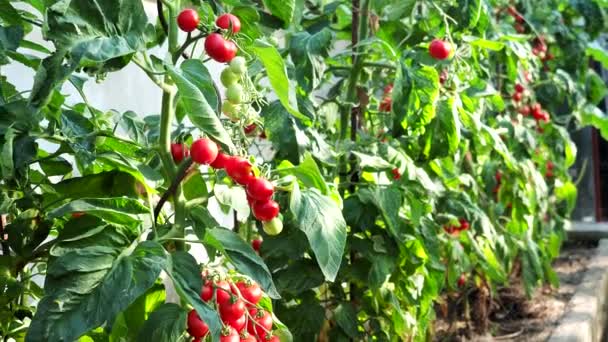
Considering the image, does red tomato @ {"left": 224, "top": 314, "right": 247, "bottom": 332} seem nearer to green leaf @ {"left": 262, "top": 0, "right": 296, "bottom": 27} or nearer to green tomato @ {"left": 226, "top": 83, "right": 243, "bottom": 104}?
green tomato @ {"left": 226, "top": 83, "right": 243, "bottom": 104}

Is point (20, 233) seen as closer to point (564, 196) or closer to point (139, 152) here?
point (139, 152)

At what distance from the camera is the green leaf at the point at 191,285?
1050mm

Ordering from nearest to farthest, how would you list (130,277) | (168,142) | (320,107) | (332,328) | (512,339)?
1. (130,277)
2. (168,142)
3. (332,328)
4. (320,107)
5. (512,339)

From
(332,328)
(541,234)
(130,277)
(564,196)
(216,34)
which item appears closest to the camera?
(130,277)

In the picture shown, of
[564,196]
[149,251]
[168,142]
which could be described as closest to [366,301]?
[168,142]

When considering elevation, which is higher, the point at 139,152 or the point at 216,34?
the point at 216,34

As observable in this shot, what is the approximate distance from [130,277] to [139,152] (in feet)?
1.46

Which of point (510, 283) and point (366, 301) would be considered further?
point (510, 283)

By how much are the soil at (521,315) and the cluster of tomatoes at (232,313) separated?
81.4 inches

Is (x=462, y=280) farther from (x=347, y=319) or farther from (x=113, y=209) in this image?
(x=113, y=209)

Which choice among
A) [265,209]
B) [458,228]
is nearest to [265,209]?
[265,209]

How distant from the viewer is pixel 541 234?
4102mm

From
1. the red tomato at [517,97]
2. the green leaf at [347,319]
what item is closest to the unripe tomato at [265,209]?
the green leaf at [347,319]

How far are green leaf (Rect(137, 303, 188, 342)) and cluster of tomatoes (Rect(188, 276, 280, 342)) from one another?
14 millimetres
